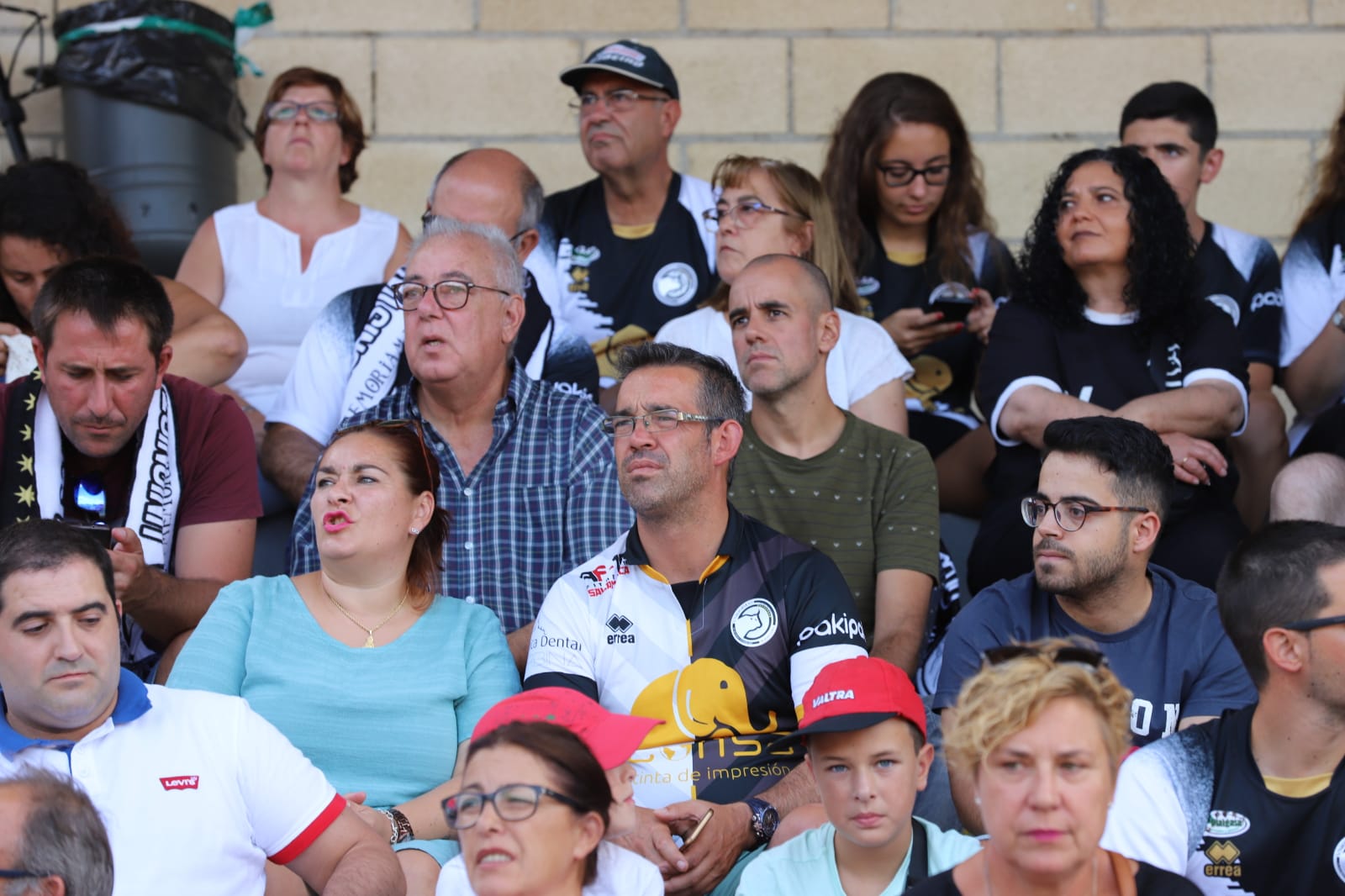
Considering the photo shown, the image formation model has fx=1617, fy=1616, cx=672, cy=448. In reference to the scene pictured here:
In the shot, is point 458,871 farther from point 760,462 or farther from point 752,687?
point 760,462

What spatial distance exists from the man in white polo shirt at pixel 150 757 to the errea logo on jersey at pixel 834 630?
0.91 m

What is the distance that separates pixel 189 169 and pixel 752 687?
3120 millimetres

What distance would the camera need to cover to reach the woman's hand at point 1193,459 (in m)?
3.70

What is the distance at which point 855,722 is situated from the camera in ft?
8.18

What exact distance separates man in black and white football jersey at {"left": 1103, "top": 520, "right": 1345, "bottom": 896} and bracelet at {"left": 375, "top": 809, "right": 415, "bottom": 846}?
118 centimetres

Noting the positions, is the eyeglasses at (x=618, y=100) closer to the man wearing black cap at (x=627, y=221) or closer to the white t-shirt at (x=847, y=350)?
the man wearing black cap at (x=627, y=221)

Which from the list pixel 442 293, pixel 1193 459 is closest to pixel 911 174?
pixel 1193 459

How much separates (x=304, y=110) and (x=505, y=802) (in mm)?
3078

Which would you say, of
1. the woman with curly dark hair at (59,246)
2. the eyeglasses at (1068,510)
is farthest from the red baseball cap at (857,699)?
the woman with curly dark hair at (59,246)

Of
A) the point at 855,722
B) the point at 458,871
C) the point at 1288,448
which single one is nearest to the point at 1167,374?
the point at 1288,448

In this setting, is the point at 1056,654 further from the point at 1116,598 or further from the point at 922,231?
the point at 922,231

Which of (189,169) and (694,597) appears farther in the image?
(189,169)

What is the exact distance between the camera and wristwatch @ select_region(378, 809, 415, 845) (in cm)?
280

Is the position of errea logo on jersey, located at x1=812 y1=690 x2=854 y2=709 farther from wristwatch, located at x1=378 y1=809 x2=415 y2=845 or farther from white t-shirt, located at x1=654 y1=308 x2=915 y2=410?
white t-shirt, located at x1=654 y1=308 x2=915 y2=410
